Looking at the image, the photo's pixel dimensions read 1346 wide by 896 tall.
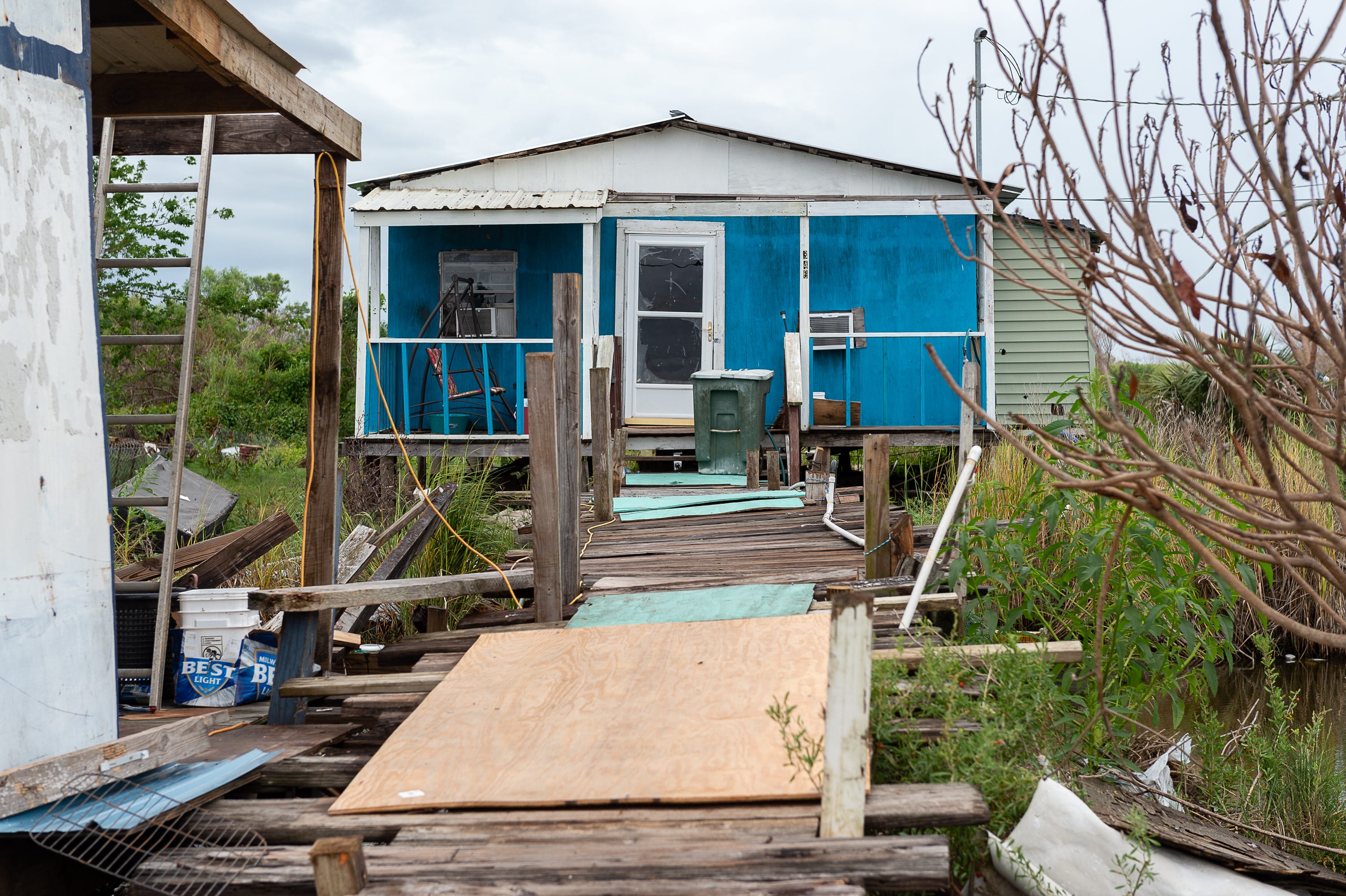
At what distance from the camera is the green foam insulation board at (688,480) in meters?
10.2

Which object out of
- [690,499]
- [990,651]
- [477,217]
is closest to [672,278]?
[477,217]

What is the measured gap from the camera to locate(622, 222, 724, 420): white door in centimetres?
1241

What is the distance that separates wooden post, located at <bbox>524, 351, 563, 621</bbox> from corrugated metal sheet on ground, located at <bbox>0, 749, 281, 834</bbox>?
62.9 inches

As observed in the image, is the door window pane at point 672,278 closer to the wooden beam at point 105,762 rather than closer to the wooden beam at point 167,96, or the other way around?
the wooden beam at point 167,96

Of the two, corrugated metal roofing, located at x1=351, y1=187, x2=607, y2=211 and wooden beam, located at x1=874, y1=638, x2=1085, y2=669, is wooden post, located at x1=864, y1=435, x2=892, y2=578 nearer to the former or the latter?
wooden beam, located at x1=874, y1=638, x2=1085, y2=669

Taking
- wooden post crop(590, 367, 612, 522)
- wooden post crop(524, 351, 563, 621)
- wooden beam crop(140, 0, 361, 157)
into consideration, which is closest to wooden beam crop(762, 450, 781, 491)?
wooden post crop(590, 367, 612, 522)

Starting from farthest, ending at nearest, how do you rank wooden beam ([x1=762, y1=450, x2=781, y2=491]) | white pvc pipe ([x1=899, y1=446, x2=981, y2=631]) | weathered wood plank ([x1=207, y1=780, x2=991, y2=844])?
wooden beam ([x1=762, y1=450, x2=781, y2=491]) → white pvc pipe ([x1=899, y1=446, x2=981, y2=631]) → weathered wood plank ([x1=207, y1=780, x2=991, y2=844])

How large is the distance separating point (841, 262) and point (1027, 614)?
7.91 metres

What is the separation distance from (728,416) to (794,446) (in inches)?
29.0

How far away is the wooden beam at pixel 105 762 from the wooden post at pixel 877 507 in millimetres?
3409

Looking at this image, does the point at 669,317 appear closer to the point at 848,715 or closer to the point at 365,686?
the point at 365,686

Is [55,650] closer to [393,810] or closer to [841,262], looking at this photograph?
[393,810]

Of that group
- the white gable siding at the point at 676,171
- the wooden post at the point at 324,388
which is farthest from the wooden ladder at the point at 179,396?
the white gable siding at the point at 676,171

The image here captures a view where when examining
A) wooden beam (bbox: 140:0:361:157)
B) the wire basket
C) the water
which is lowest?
the water
